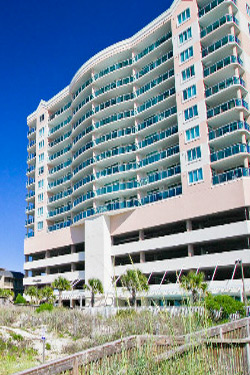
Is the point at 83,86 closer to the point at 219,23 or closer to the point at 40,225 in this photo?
the point at 219,23

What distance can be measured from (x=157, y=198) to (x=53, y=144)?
30.8 metres

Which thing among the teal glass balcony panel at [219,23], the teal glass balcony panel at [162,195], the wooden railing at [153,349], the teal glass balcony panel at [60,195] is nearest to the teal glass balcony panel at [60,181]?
the teal glass balcony panel at [60,195]

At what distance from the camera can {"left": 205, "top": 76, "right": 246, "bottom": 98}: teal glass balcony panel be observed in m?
42.3

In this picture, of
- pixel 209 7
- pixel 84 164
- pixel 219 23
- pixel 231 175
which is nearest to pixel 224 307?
pixel 231 175

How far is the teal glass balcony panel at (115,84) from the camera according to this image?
182ft

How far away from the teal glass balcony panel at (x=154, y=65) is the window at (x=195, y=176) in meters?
16.9

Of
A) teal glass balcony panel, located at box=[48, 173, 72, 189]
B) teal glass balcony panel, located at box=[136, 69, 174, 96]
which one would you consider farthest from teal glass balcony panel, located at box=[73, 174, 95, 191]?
teal glass balcony panel, located at box=[136, 69, 174, 96]

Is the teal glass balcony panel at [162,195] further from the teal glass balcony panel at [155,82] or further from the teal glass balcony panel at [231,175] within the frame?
the teal glass balcony panel at [155,82]

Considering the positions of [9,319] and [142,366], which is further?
[9,319]

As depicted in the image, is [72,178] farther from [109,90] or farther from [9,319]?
[9,319]

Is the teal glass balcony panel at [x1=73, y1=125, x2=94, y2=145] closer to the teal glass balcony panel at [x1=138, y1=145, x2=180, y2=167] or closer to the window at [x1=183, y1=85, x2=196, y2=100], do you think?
the teal glass balcony panel at [x1=138, y1=145, x2=180, y2=167]

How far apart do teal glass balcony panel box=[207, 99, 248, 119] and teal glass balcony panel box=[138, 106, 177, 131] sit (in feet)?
20.6

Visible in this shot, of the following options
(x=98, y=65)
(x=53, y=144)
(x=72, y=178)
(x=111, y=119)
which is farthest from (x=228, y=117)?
(x=53, y=144)

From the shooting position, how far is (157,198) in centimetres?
4806
